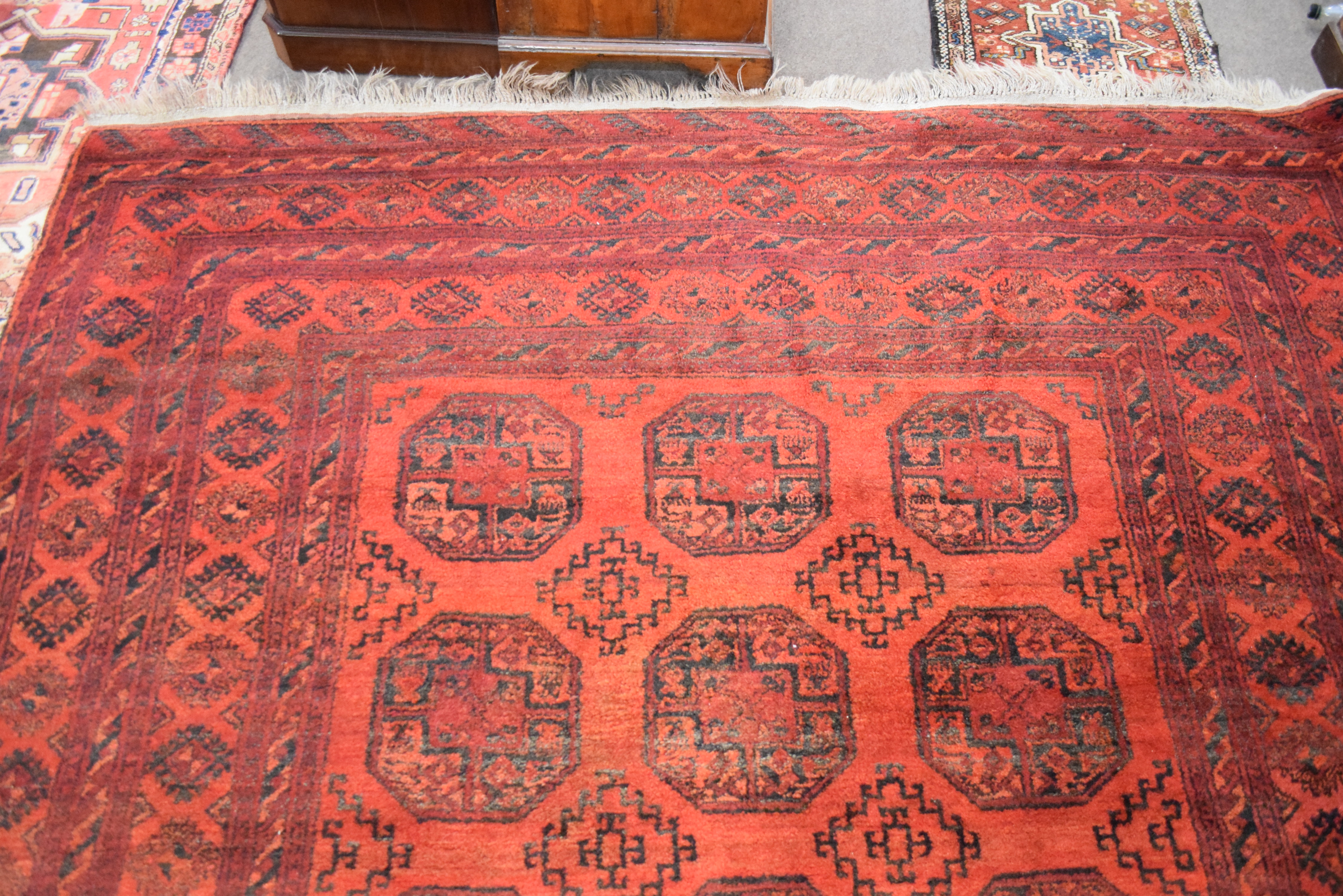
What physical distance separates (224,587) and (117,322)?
0.74m

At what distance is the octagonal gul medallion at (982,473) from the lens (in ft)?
6.33

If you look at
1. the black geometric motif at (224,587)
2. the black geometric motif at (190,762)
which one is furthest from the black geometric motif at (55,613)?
the black geometric motif at (190,762)

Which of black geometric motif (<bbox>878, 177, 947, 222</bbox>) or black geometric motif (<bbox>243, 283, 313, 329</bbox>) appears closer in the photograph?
black geometric motif (<bbox>243, 283, 313, 329</bbox>)

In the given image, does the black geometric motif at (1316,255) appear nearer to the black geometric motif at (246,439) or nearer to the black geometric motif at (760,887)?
the black geometric motif at (760,887)

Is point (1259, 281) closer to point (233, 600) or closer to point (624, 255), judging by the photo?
point (624, 255)

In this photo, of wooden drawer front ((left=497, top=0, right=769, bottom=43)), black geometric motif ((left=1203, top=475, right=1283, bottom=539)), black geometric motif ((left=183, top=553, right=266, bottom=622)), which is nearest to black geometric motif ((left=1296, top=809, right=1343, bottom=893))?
black geometric motif ((left=1203, top=475, right=1283, bottom=539))

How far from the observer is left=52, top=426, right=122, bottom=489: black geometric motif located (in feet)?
6.41

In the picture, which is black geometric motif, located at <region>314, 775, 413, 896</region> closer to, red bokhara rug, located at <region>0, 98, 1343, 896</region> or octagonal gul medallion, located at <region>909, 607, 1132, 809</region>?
red bokhara rug, located at <region>0, 98, 1343, 896</region>

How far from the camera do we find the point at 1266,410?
2.07 metres

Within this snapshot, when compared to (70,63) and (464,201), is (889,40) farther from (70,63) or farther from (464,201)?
(70,63)

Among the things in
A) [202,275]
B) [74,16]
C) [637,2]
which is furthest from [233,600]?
[74,16]

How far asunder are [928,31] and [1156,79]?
650 mm

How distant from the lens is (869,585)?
1.88 metres

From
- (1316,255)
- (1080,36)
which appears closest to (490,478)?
(1316,255)
